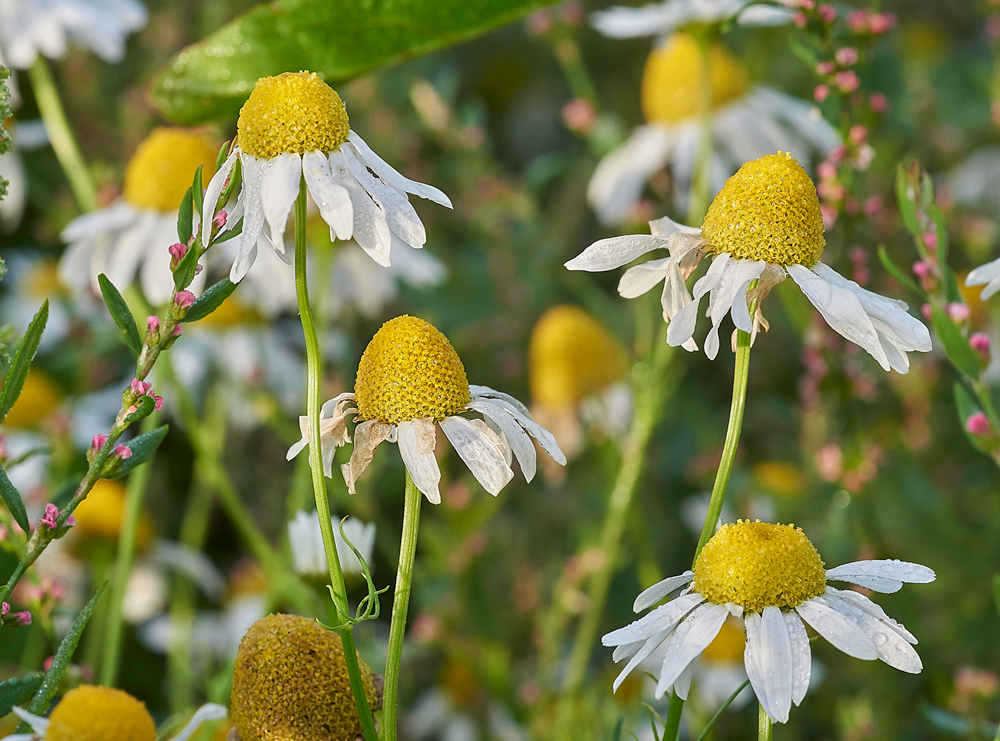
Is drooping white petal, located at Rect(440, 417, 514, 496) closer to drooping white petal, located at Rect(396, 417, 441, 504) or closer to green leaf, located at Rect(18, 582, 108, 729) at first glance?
drooping white petal, located at Rect(396, 417, 441, 504)

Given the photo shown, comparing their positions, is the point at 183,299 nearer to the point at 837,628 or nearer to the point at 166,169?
the point at 837,628

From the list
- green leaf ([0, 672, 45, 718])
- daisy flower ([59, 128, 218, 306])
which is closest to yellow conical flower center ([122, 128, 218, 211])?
daisy flower ([59, 128, 218, 306])

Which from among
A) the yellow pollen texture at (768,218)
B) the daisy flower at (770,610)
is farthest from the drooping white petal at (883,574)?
the yellow pollen texture at (768,218)

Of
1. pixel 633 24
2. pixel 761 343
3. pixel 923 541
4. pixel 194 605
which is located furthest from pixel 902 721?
pixel 194 605

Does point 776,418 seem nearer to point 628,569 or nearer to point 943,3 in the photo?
point 628,569

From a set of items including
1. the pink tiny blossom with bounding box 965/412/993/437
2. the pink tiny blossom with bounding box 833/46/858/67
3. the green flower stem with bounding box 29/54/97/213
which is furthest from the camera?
the green flower stem with bounding box 29/54/97/213

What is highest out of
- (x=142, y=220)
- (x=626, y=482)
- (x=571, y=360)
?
(x=142, y=220)


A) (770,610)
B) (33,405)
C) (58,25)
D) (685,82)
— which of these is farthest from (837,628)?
(33,405)
